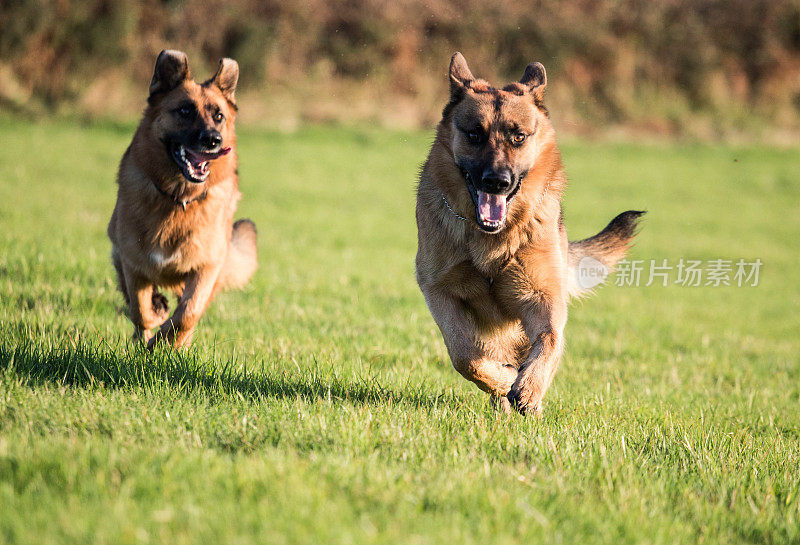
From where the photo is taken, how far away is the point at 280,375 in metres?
4.00

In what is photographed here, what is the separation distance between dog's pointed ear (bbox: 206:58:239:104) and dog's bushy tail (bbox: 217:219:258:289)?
1.10 metres

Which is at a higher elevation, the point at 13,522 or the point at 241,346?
the point at 13,522

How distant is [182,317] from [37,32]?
18390 mm

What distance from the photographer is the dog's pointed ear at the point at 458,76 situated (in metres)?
4.34

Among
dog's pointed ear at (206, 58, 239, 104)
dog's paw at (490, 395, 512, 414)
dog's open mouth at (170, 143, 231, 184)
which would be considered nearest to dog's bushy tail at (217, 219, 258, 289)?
dog's open mouth at (170, 143, 231, 184)

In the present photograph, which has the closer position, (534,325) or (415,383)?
(534,325)

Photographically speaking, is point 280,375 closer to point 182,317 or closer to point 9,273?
point 182,317

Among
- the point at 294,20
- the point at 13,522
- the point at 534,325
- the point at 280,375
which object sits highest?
the point at 294,20

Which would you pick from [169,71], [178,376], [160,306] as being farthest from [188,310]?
[169,71]

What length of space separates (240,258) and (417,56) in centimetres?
2049

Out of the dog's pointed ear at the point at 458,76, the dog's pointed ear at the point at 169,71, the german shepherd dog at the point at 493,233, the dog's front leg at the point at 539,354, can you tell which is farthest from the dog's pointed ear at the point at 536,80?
the dog's pointed ear at the point at 169,71

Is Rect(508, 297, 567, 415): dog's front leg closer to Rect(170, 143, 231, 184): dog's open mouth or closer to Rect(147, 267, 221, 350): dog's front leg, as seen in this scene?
Rect(147, 267, 221, 350): dog's front leg

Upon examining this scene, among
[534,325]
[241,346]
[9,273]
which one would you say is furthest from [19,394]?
[9,273]

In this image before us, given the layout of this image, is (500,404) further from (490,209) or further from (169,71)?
(169,71)
